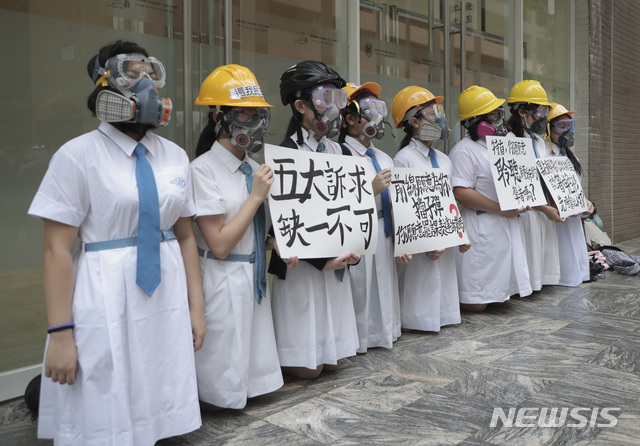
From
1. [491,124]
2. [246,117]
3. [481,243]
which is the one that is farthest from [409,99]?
[246,117]

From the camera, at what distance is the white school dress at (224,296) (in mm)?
3521

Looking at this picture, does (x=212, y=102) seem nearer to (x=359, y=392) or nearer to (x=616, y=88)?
(x=359, y=392)

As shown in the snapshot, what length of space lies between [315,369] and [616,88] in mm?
9512

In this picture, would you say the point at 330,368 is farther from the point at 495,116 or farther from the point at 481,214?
the point at 495,116

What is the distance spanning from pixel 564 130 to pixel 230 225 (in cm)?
503

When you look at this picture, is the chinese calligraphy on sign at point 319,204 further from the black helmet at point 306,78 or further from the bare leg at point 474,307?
the bare leg at point 474,307

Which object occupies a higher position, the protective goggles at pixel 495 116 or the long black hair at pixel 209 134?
the protective goggles at pixel 495 116

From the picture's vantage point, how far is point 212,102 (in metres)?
3.58

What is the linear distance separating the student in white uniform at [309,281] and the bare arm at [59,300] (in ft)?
4.96

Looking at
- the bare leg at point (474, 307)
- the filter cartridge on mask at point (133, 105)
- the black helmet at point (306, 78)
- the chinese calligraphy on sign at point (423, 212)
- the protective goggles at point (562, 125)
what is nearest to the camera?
the filter cartridge on mask at point (133, 105)

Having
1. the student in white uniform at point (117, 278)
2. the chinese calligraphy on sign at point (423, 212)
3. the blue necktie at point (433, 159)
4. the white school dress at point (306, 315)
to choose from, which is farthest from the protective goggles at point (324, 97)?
the blue necktie at point (433, 159)

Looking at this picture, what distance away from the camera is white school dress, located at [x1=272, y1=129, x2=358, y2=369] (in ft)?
13.3

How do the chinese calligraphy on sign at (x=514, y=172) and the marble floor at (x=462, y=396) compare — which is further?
the chinese calligraphy on sign at (x=514, y=172)

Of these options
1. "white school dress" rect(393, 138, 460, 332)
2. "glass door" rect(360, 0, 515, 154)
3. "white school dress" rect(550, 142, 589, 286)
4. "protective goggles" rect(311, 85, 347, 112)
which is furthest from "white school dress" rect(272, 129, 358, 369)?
"white school dress" rect(550, 142, 589, 286)
